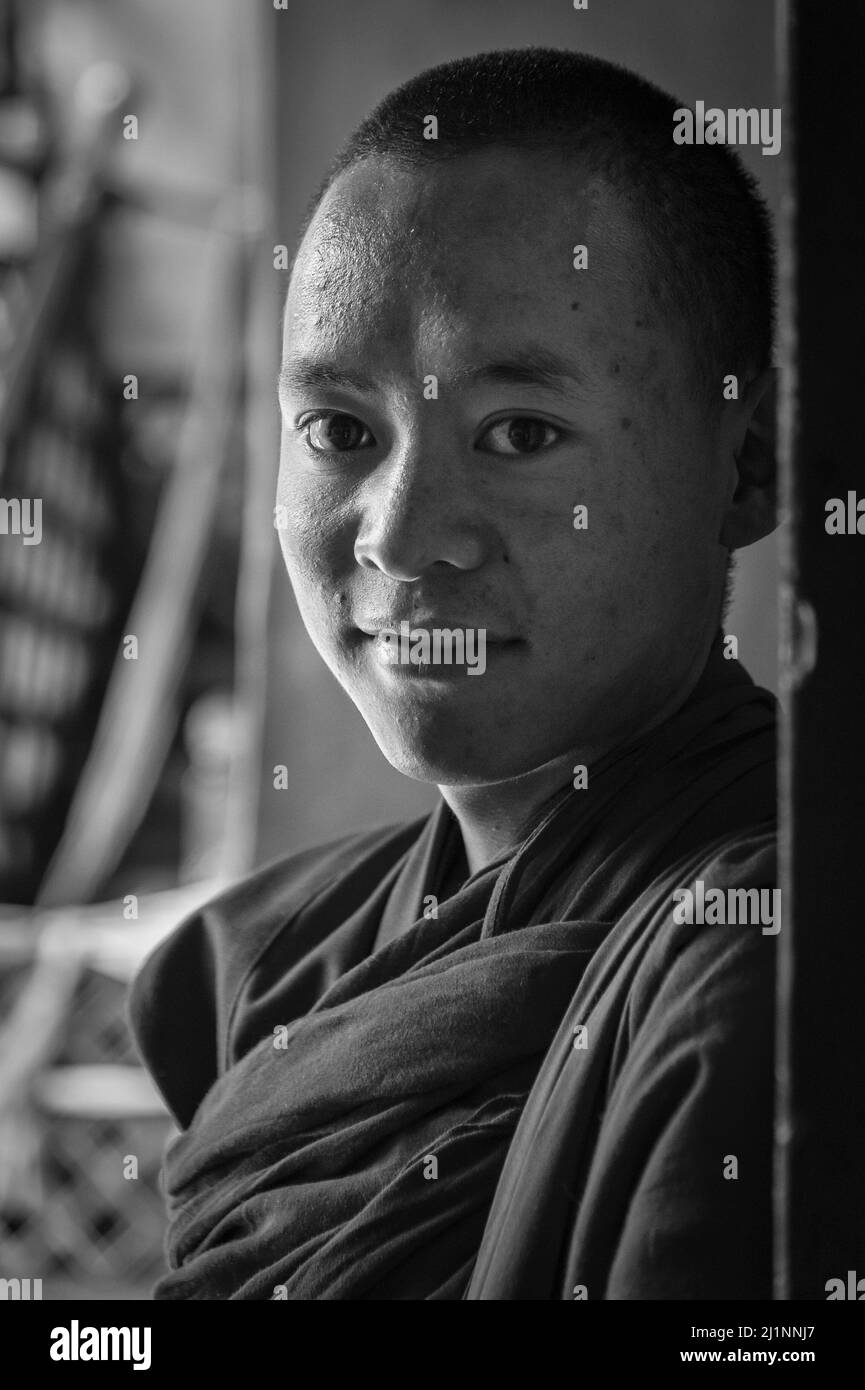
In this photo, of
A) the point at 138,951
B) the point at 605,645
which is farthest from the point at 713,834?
the point at 138,951

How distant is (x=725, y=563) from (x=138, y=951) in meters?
1.57

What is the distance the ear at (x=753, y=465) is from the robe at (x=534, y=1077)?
0.22 feet

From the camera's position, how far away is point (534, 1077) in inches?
29.3

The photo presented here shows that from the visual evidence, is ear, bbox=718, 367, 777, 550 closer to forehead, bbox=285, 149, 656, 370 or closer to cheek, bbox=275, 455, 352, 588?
forehead, bbox=285, 149, 656, 370

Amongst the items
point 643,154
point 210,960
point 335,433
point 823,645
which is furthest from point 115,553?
point 823,645

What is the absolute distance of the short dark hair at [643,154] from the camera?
780 millimetres

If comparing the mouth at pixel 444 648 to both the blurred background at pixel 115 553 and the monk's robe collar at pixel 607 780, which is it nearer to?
the monk's robe collar at pixel 607 780

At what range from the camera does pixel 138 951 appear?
7.38 feet

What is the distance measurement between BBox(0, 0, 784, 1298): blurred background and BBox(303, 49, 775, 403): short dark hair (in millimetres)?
1110

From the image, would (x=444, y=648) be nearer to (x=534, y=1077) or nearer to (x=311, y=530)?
(x=311, y=530)

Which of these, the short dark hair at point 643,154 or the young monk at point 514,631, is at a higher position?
the short dark hair at point 643,154

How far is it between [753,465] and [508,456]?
149 millimetres

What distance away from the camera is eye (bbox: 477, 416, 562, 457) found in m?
0.77

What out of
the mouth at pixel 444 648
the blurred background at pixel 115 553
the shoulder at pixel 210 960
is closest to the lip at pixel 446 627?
the mouth at pixel 444 648
